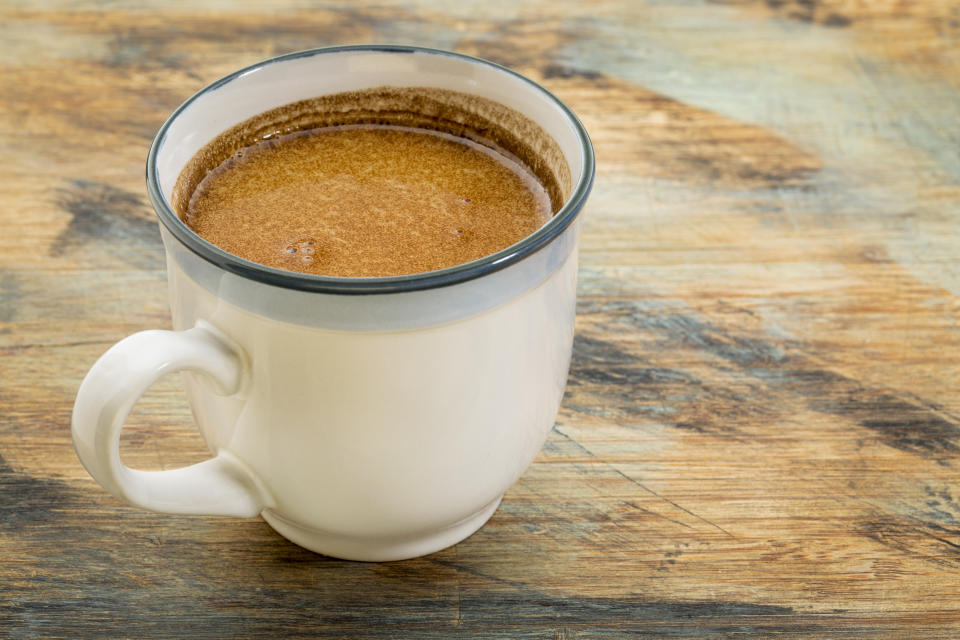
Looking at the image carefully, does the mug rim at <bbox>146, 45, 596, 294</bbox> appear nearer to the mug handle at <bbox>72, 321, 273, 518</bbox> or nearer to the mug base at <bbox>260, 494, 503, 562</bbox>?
the mug handle at <bbox>72, 321, 273, 518</bbox>

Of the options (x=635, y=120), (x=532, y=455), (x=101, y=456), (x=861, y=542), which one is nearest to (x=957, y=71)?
(x=635, y=120)

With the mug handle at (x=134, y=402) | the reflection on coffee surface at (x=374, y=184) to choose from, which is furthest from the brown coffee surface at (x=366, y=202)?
the mug handle at (x=134, y=402)

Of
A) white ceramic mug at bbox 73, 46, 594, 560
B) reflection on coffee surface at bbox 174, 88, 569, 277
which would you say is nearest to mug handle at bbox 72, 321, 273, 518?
white ceramic mug at bbox 73, 46, 594, 560

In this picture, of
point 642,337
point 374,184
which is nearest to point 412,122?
point 374,184

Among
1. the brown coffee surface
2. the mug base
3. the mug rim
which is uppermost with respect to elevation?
the mug rim

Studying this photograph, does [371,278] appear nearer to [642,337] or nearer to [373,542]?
[373,542]

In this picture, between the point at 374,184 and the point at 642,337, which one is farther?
the point at 642,337
